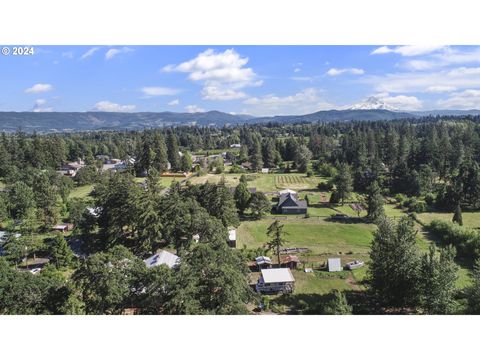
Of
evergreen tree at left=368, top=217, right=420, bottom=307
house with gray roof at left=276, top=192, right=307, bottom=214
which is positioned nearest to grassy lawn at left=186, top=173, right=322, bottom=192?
house with gray roof at left=276, top=192, right=307, bottom=214

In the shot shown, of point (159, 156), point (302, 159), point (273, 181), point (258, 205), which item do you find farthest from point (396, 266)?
point (302, 159)

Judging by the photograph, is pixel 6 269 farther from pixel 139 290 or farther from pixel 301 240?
pixel 301 240

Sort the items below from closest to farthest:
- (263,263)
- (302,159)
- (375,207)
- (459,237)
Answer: (263,263) → (459,237) → (375,207) → (302,159)

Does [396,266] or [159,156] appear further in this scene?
[159,156]

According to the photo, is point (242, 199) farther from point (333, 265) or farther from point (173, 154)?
point (173, 154)

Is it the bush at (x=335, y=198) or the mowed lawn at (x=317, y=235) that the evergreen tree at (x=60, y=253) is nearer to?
the mowed lawn at (x=317, y=235)

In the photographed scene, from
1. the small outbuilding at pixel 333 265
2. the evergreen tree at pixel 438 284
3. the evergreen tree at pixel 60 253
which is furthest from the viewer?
the small outbuilding at pixel 333 265

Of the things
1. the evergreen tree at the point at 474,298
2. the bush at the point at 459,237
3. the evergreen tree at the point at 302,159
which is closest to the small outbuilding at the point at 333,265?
the evergreen tree at the point at 474,298
